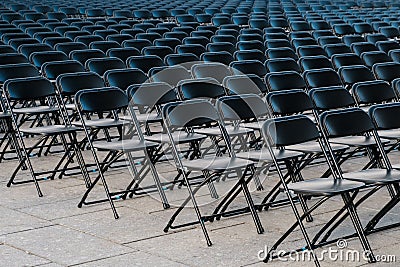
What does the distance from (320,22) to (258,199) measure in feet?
32.0

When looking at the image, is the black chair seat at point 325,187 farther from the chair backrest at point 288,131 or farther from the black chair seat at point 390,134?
the black chair seat at point 390,134

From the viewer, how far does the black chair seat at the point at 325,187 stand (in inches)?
214

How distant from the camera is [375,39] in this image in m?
13.4

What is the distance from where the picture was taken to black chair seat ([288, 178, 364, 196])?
5434 mm

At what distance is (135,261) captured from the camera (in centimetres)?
543

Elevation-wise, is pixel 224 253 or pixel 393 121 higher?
pixel 393 121

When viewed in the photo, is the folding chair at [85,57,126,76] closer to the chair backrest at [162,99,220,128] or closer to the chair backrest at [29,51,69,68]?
the chair backrest at [29,51,69,68]

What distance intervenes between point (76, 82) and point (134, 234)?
2510mm

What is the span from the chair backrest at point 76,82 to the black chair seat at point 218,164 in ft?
6.76

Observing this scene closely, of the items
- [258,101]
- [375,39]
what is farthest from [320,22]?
[258,101]

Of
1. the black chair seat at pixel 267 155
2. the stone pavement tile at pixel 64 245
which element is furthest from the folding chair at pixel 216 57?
the stone pavement tile at pixel 64 245

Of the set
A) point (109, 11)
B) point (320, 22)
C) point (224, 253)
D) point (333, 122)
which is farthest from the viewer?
point (109, 11)

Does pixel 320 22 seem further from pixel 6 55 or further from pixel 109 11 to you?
pixel 6 55

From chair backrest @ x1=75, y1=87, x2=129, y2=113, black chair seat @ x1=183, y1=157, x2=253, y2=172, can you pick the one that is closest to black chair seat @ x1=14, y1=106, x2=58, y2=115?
chair backrest @ x1=75, y1=87, x2=129, y2=113
